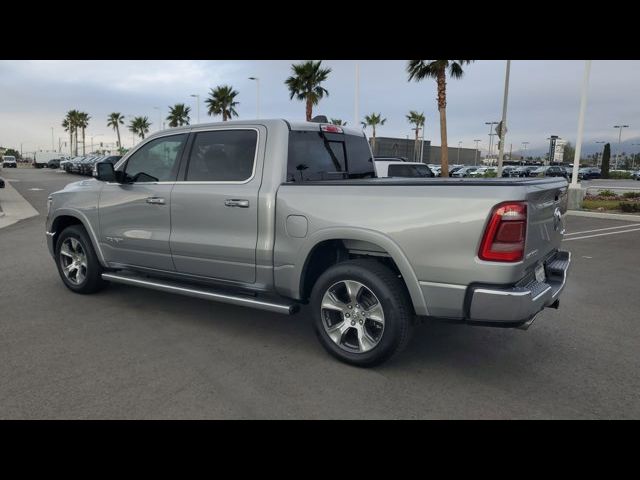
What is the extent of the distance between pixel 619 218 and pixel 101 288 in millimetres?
15339

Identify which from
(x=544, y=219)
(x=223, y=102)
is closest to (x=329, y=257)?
(x=544, y=219)

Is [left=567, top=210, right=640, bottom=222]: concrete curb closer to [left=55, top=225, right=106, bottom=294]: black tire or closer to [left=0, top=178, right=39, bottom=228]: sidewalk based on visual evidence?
[left=55, top=225, right=106, bottom=294]: black tire

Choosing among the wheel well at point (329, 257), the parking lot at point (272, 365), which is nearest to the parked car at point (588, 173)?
the parking lot at point (272, 365)

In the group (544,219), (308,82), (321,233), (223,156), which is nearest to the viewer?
(544,219)

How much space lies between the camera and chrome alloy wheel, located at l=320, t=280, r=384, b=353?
3830 mm

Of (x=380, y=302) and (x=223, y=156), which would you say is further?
(x=223, y=156)

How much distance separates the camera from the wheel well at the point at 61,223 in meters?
5.98

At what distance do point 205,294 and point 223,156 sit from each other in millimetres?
1295

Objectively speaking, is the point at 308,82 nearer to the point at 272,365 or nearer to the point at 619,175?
the point at 272,365

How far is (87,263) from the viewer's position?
5734 millimetres

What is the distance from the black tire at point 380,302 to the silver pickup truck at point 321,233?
0.01 m

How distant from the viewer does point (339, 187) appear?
3873 millimetres
